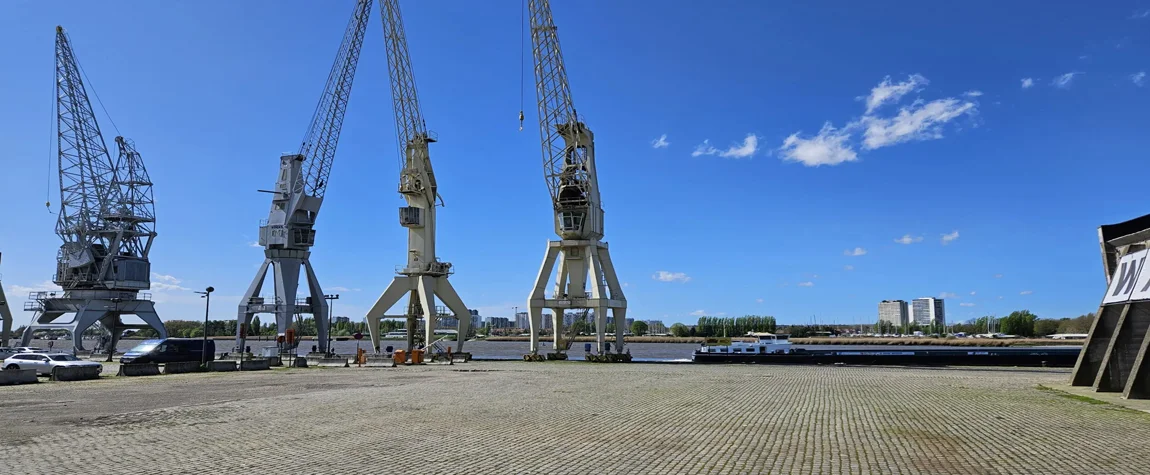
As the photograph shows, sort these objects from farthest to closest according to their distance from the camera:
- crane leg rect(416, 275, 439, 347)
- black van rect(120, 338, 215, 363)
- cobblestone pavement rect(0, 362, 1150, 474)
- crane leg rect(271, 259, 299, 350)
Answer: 1. crane leg rect(271, 259, 299, 350)
2. crane leg rect(416, 275, 439, 347)
3. black van rect(120, 338, 215, 363)
4. cobblestone pavement rect(0, 362, 1150, 474)

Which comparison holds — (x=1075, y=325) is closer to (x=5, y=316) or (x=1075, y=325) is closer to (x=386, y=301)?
(x=386, y=301)

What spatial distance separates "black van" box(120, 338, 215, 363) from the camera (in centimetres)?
3964

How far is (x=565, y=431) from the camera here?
48.5 feet

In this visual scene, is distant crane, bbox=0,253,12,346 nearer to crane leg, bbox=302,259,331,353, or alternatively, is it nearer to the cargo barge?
crane leg, bbox=302,259,331,353

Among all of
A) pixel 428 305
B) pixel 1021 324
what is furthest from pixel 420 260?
pixel 1021 324

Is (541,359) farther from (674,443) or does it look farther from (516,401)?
(674,443)

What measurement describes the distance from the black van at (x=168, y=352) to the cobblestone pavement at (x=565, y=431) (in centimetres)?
1478

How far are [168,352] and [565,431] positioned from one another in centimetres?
3468

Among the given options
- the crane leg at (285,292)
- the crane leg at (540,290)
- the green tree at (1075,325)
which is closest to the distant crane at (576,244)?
the crane leg at (540,290)

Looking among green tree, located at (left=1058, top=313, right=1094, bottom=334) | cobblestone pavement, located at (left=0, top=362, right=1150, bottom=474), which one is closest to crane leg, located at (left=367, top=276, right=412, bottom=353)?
cobblestone pavement, located at (left=0, top=362, right=1150, bottom=474)

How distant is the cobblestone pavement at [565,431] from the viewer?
11.1 m

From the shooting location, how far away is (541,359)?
5425 cm

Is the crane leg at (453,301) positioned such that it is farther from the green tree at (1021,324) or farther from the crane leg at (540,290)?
the green tree at (1021,324)

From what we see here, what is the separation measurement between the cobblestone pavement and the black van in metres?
14.8
